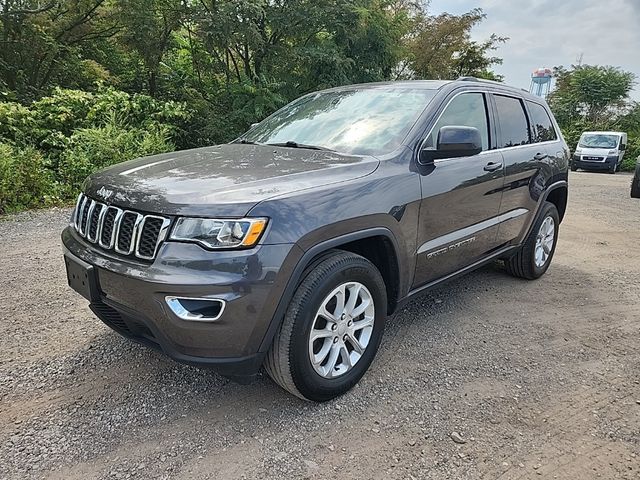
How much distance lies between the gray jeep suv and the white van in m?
19.4

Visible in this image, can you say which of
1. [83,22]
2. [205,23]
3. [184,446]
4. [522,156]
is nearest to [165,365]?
[184,446]

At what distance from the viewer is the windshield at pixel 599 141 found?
20547 mm

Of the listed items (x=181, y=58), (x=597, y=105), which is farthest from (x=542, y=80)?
(x=181, y=58)

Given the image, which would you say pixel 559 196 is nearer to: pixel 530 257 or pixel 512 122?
pixel 530 257

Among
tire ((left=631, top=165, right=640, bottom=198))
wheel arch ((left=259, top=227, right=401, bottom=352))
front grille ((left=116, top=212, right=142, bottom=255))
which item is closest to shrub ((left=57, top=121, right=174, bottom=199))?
front grille ((left=116, top=212, right=142, bottom=255))

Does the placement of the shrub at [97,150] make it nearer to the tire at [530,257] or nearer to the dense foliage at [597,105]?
the tire at [530,257]

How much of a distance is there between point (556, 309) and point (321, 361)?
248cm

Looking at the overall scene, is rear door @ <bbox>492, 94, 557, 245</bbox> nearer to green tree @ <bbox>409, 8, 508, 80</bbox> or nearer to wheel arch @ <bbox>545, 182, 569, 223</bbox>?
wheel arch @ <bbox>545, 182, 569, 223</bbox>

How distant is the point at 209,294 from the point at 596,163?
22073mm

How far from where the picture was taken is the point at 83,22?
12055mm

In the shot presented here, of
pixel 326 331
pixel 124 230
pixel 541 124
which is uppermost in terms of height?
pixel 541 124

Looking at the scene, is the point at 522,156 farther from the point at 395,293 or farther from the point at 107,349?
the point at 107,349

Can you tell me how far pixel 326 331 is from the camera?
2584 millimetres

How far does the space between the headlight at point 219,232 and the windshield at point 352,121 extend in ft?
3.62
